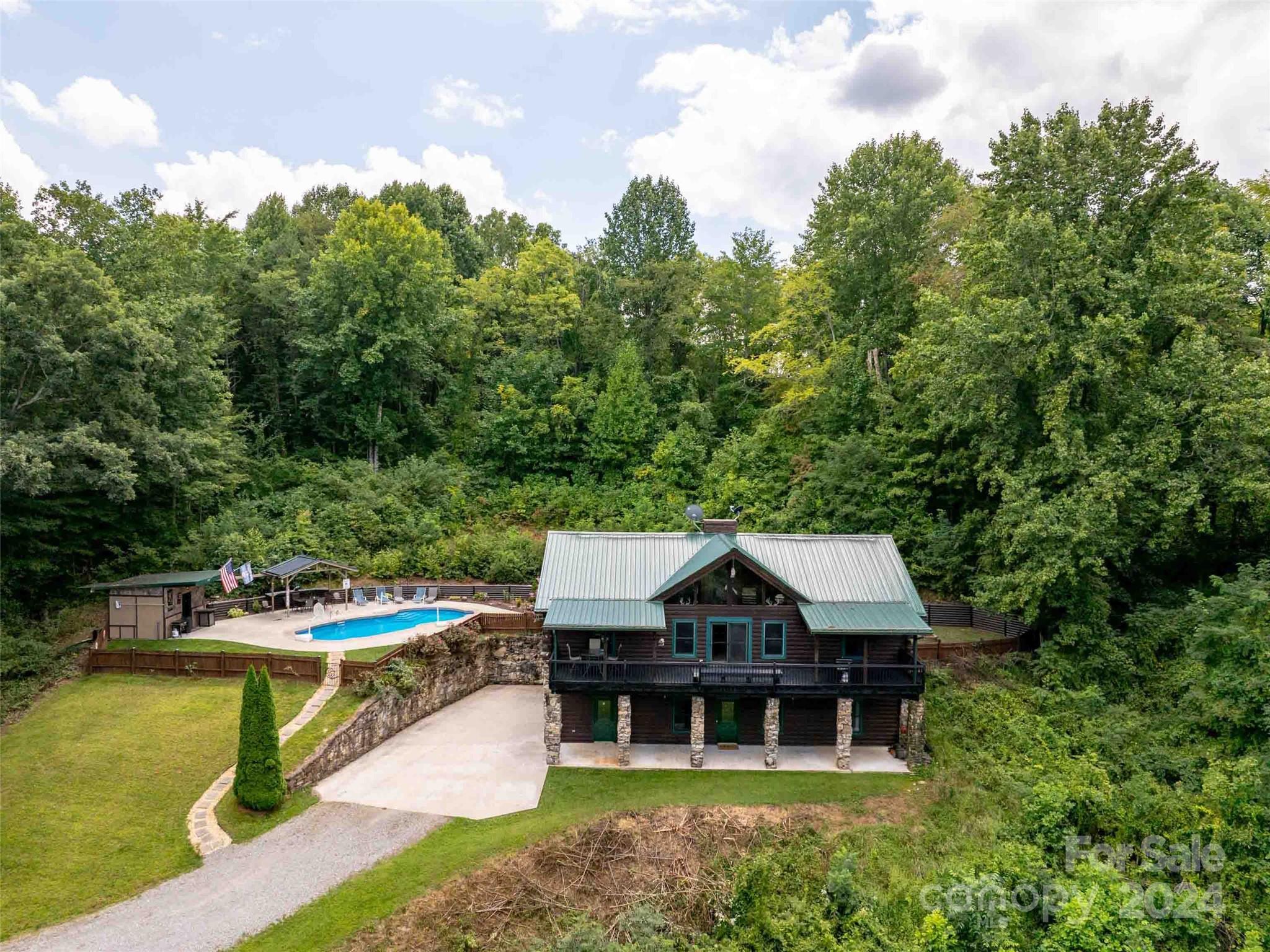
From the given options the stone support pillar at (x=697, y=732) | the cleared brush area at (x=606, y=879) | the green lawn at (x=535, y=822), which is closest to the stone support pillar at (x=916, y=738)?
the green lawn at (x=535, y=822)

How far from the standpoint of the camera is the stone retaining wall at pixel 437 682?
1585 cm

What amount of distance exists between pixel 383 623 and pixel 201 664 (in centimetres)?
570

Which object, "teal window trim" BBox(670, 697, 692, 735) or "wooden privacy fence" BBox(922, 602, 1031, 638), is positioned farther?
"wooden privacy fence" BBox(922, 602, 1031, 638)

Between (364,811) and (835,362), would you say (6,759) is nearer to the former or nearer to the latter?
(364,811)

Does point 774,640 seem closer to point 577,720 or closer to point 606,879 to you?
point 577,720

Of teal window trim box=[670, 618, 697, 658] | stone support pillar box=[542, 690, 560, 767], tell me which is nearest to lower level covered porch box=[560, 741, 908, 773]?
stone support pillar box=[542, 690, 560, 767]

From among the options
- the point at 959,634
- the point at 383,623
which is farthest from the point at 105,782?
the point at 959,634

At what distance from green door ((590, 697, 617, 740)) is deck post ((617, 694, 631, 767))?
1.08 m

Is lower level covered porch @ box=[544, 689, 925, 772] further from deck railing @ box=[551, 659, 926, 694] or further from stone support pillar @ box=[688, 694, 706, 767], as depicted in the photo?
deck railing @ box=[551, 659, 926, 694]

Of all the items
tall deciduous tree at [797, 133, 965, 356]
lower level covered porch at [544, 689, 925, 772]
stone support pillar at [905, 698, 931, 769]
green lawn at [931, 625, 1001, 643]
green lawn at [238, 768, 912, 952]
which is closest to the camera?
green lawn at [238, 768, 912, 952]

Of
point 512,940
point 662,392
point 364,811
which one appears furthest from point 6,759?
point 662,392

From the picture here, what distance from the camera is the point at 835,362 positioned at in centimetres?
2916

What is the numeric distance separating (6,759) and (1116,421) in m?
28.4

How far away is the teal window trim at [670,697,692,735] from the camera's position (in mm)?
17875
